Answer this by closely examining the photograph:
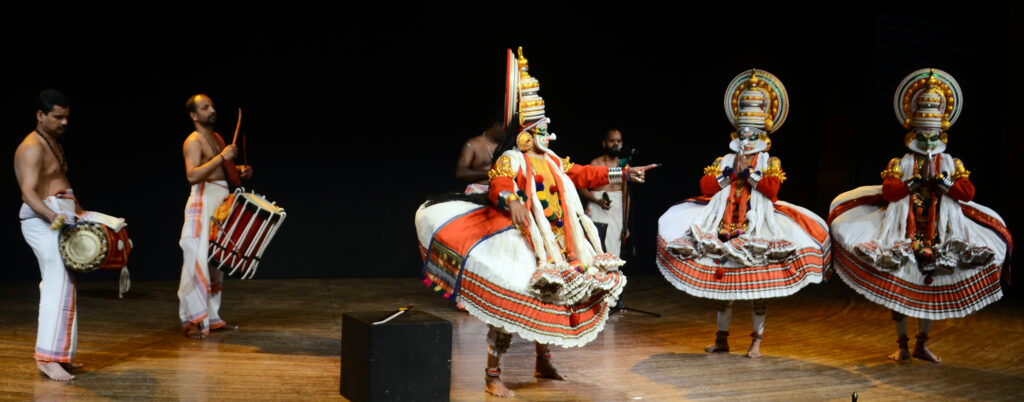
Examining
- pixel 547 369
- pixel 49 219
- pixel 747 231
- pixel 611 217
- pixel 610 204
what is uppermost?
pixel 49 219

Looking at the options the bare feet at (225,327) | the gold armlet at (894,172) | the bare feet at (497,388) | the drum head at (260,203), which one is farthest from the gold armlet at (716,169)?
the bare feet at (225,327)

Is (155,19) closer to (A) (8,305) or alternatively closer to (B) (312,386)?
(A) (8,305)

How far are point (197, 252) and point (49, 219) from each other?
1.36m

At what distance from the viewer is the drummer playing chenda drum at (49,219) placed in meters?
4.46

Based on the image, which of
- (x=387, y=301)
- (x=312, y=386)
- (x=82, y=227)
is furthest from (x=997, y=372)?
(x=82, y=227)

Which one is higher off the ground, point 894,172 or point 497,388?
point 894,172

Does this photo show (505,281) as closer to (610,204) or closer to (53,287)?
(53,287)

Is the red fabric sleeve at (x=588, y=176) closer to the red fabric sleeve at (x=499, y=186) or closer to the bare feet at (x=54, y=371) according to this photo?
the red fabric sleeve at (x=499, y=186)

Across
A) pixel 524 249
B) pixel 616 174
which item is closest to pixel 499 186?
pixel 524 249

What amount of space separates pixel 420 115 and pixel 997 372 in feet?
17.5

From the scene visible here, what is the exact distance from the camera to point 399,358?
405cm

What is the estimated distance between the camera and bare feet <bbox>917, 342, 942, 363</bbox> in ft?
18.5

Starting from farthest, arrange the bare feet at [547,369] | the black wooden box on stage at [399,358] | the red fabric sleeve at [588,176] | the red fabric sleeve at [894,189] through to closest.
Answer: the red fabric sleeve at [894,189], the bare feet at [547,369], the red fabric sleeve at [588,176], the black wooden box on stage at [399,358]

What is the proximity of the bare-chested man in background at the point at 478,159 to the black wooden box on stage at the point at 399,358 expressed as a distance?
8.31 feet
